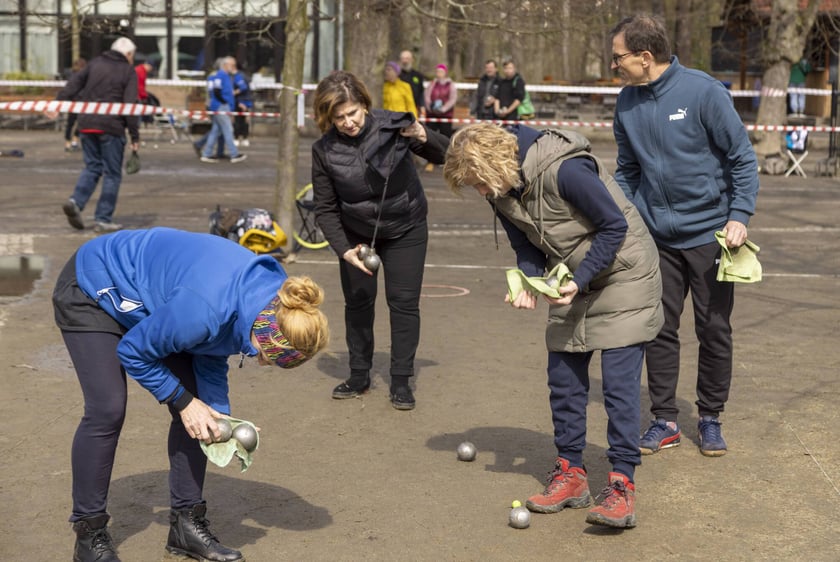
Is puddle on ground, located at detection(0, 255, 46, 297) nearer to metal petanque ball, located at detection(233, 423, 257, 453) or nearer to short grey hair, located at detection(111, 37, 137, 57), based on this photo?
short grey hair, located at detection(111, 37, 137, 57)

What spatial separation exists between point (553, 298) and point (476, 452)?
1.39 metres

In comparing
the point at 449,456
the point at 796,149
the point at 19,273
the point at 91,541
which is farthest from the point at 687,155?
the point at 796,149

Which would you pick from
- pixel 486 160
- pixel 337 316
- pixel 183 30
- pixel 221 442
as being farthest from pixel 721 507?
pixel 183 30

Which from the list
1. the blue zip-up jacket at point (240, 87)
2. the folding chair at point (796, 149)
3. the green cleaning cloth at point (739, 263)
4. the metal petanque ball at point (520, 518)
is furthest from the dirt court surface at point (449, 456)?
the blue zip-up jacket at point (240, 87)

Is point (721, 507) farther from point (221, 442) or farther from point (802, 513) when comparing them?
point (221, 442)

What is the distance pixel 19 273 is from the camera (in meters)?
10.5

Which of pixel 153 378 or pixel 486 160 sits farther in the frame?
pixel 486 160

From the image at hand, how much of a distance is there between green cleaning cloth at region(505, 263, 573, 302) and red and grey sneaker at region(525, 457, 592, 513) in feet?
2.85

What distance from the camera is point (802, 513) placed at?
17.1 ft

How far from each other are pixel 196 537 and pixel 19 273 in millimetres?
6444

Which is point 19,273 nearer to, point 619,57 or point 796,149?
point 619,57

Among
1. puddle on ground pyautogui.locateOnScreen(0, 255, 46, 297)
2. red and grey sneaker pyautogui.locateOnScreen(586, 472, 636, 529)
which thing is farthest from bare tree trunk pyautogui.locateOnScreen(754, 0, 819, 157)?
red and grey sneaker pyautogui.locateOnScreen(586, 472, 636, 529)

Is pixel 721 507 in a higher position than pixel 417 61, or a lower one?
lower

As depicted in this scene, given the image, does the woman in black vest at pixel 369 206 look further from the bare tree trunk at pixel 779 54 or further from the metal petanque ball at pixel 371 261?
the bare tree trunk at pixel 779 54
